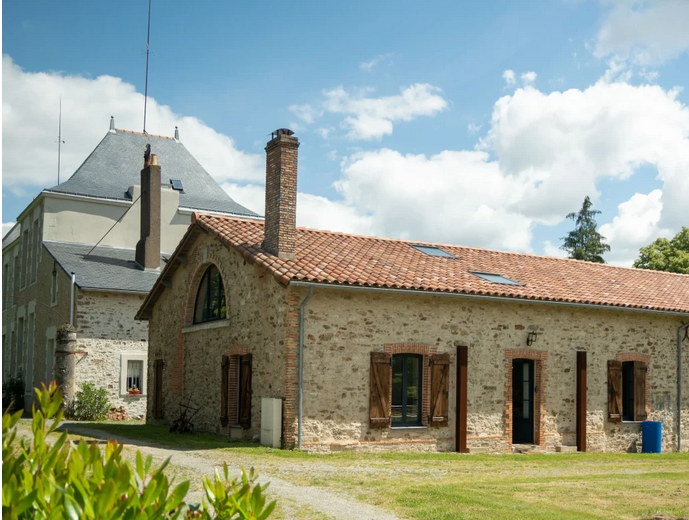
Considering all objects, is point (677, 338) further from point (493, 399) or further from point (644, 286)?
point (493, 399)

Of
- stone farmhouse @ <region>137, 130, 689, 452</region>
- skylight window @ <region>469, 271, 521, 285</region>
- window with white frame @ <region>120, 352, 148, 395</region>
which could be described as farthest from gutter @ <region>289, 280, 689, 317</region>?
window with white frame @ <region>120, 352, 148, 395</region>

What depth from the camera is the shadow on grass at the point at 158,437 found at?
47.5 feet

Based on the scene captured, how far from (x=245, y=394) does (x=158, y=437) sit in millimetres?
2160

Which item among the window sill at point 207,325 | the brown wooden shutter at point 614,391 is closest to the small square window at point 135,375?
the window sill at point 207,325

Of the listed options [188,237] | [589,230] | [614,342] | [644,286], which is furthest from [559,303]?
[589,230]

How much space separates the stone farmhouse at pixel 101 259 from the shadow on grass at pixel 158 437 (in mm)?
4146

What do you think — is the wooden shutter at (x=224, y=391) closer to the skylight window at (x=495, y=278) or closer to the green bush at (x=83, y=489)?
the skylight window at (x=495, y=278)

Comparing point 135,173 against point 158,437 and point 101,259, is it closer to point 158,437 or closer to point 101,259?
point 101,259

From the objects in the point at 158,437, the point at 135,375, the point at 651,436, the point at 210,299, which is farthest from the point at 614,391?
the point at 135,375

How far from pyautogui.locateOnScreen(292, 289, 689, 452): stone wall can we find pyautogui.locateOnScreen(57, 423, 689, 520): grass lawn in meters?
0.82

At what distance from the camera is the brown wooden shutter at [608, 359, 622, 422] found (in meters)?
17.9

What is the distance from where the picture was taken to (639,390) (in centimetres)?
1841

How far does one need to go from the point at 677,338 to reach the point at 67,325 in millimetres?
16561

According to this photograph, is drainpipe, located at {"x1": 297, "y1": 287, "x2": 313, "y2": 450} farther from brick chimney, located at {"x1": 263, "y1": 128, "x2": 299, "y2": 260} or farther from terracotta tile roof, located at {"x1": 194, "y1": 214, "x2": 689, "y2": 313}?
brick chimney, located at {"x1": 263, "y1": 128, "x2": 299, "y2": 260}
